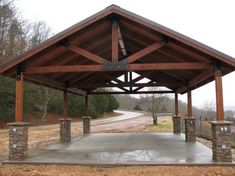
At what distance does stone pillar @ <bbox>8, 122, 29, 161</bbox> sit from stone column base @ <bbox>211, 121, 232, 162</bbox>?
6.40 m

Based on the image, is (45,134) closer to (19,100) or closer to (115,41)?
(19,100)

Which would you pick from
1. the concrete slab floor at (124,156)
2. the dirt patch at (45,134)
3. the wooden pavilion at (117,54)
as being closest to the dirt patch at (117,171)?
the concrete slab floor at (124,156)

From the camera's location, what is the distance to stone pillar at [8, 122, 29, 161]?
11.3 m

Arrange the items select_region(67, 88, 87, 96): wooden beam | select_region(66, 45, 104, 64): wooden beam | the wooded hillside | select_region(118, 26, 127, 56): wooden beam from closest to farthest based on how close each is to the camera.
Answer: select_region(66, 45, 104, 64): wooden beam < select_region(118, 26, 127, 56): wooden beam < select_region(67, 88, 87, 96): wooden beam < the wooded hillside

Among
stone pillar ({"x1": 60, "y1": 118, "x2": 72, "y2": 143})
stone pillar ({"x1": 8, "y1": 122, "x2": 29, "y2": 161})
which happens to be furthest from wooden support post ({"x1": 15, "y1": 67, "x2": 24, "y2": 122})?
stone pillar ({"x1": 60, "y1": 118, "x2": 72, "y2": 143})

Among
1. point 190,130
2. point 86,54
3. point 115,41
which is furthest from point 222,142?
point 190,130

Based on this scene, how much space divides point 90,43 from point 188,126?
22.0 feet

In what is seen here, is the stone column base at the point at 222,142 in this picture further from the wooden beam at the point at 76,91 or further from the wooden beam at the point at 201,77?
the wooden beam at the point at 76,91

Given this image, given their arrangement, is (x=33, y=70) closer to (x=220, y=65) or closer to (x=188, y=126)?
(x=220, y=65)

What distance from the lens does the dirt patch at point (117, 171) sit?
30.2 feet

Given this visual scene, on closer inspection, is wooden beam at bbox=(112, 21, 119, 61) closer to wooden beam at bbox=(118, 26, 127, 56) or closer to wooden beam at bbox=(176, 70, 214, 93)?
wooden beam at bbox=(118, 26, 127, 56)

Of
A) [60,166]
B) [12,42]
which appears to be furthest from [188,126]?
[12,42]

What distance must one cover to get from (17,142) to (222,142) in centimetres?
678

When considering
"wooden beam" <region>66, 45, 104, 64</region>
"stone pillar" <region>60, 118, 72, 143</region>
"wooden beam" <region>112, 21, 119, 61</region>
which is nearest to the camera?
"wooden beam" <region>112, 21, 119, 61</region>
